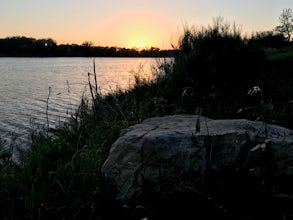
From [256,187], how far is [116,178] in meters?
1.33

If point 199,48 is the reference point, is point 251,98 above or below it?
below

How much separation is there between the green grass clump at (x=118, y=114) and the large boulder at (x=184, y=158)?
204 millimetres

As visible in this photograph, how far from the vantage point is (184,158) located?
3.56 m

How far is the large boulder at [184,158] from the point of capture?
3.24 meters

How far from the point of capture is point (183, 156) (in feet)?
11.7

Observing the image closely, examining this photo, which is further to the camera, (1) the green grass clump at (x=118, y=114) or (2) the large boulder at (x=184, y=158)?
(1) the green grass clump at (x=118, y=114)

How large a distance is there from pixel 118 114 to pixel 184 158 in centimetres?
376

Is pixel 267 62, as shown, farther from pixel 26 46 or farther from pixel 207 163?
pixel 26 46

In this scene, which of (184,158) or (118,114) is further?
(118,114)

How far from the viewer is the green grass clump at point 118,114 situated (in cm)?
356

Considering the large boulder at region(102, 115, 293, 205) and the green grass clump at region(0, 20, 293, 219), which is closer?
the large boulder at region(102, 115, 293, 205)

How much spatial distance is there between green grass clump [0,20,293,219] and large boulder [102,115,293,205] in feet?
0.67

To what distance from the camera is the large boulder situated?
3.24 metres

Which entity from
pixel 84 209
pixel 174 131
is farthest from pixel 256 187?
pixel 84 209
